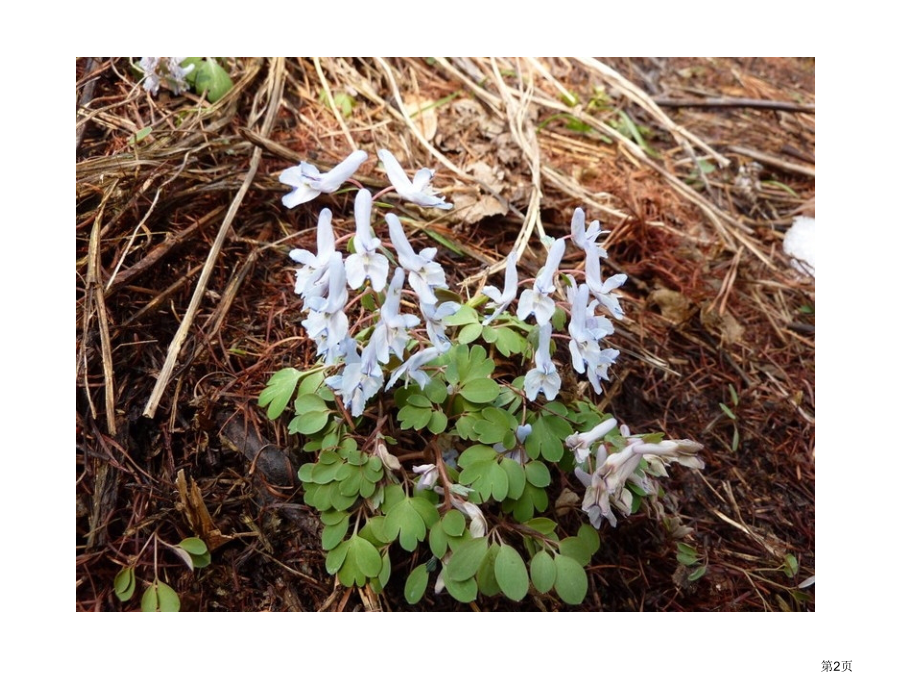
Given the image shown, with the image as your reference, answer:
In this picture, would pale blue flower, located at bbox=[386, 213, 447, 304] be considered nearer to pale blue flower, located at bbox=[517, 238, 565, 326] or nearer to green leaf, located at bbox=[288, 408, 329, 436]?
pale blue flower, located at bbox=[517, 238, 565, 326]

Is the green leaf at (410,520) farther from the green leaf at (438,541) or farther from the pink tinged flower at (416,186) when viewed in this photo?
the pink tinged flower at (416,186)

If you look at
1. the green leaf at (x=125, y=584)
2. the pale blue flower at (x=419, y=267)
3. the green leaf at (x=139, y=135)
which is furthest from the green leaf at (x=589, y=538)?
the green leaf at (x=139, y=135)

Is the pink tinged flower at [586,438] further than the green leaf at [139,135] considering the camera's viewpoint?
No

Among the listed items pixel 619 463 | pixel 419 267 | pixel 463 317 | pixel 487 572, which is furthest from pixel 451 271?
pixel 487 572

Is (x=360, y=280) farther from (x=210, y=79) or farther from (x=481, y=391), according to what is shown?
(x=210, y=79)

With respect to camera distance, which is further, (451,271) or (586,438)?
(451,271)
